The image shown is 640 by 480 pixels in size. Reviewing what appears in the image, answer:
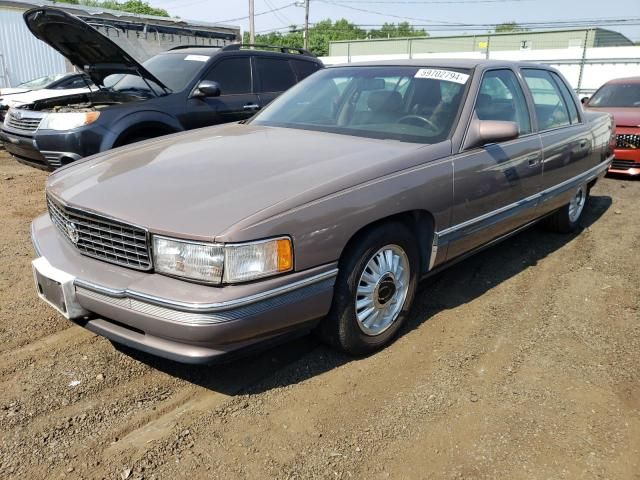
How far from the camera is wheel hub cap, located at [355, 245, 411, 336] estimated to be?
9.53 ft

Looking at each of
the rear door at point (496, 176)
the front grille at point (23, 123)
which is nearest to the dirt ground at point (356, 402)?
the rear door at point (496, 176)

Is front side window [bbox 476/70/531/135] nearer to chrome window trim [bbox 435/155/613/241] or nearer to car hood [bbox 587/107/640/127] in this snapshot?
chrome window trim [bbox 435/155/613/241]

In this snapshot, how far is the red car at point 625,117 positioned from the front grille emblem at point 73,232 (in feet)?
26.2

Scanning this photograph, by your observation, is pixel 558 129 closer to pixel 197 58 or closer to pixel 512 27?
pixel 197 58

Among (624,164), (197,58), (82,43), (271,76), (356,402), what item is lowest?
(356,402)

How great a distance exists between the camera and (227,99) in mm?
6758

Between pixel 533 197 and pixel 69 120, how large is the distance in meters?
4.58

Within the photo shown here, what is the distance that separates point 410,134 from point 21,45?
19.4 metres

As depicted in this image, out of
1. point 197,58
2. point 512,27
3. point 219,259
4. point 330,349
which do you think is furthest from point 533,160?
point 512,27

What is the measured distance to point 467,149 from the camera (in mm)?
3336

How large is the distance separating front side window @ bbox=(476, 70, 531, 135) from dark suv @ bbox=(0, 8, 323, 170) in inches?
136

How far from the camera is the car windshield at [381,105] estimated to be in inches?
135

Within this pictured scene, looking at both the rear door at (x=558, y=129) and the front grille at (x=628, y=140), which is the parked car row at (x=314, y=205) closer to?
the rear door at (x=558, y=129)

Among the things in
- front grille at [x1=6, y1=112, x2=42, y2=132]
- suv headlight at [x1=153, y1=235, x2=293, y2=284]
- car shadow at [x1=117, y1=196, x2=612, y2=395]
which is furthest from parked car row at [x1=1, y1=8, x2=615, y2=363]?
front grille at [x1=6, y1=112, x2=42, y2=132]
